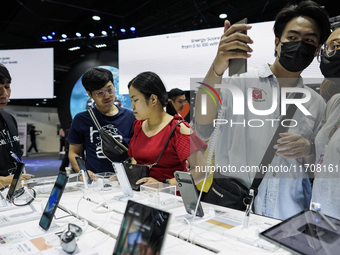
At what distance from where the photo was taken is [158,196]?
139 cm

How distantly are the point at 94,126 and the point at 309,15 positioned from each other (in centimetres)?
189

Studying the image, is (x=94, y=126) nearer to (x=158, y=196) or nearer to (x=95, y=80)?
(x=95, y=80)

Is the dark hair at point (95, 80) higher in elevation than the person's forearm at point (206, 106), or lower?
higher

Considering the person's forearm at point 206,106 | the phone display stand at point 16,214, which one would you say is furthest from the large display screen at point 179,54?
the phone display stand at point 16,214

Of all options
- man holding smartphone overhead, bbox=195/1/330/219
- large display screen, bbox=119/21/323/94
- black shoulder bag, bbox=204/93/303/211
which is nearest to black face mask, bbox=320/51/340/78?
man holding smartphone overhead, bbox=195/1/330/219

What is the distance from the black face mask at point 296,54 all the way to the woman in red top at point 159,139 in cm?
77

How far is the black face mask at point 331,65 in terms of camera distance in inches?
62.8

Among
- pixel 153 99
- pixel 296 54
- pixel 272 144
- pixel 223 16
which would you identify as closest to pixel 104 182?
pixel 153 99

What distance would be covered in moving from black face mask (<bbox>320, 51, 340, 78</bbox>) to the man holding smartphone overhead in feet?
0.40

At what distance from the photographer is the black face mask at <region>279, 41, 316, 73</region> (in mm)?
1534

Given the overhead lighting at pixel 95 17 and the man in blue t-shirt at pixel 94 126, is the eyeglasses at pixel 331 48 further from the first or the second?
the overhead lighting at pixel 95 17

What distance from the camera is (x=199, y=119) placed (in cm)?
155

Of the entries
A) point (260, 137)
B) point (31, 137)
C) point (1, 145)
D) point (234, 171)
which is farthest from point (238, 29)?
point (31, 137)

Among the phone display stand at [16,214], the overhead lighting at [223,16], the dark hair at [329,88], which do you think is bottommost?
the phone display stand at [16,214]
